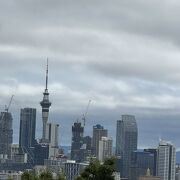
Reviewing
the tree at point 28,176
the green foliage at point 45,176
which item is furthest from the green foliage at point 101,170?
the tree at point 28,176

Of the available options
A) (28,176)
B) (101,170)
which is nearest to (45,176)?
(28,176)

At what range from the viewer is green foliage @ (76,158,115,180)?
49.7 m

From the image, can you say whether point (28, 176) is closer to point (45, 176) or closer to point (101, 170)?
point (45, 176)

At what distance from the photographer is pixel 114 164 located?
165 feet

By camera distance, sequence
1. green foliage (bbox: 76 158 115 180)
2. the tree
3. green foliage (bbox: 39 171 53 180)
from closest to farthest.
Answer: green foliage (bbox: 76 158 115 180) → the tree → green foliage (bbox: 39 171 53 180)

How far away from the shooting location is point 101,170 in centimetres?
4981

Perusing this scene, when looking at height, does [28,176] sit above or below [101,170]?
below

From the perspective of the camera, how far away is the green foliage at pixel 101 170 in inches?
1957

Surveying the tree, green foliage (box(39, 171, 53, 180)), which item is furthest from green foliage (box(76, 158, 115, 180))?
the tree

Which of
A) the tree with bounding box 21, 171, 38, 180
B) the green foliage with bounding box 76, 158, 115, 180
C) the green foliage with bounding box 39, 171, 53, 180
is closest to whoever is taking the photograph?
the green foliage with bounding box 76, 158, 115, 180

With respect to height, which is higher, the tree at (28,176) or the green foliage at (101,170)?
the green foliage at (101,170)

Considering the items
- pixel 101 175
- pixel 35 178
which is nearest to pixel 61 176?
pixel 35 178

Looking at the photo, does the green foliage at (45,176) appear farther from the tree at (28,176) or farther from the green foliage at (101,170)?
the green foliage at (101,170)

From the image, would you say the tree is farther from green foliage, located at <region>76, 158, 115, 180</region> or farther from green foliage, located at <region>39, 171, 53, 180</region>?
green foliage, located at <region>76, 158, 115, 180</region>
